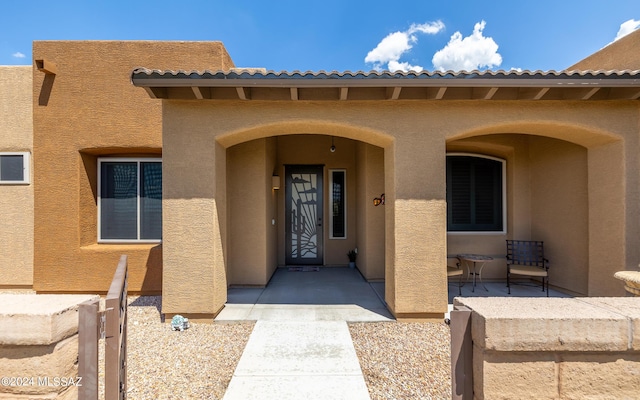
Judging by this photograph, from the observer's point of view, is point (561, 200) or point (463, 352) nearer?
point (463, 352)

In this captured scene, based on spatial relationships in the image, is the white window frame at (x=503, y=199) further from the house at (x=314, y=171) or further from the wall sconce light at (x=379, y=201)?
the wall sconce light at (x=379, y=201)

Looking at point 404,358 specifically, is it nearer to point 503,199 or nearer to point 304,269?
point 304,269

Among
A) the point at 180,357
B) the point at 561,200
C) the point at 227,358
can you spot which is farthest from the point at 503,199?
the point at 180,357

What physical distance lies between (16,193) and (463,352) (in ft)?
33.7

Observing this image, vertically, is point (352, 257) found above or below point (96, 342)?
below

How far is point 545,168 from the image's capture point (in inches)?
280

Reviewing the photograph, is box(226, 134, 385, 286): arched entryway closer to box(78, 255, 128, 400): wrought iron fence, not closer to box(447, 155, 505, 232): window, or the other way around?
box(447, 155, 505, 232): window

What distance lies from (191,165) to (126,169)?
320 centimetres

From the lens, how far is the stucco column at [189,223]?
5168 millimetres

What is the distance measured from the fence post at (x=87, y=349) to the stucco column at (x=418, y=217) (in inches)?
171

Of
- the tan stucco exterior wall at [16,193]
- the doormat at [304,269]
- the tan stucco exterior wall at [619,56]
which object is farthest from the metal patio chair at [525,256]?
the tan stucco exterior wall at [16,193]

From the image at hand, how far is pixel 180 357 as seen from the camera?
4117mm

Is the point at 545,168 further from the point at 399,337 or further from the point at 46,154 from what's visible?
the point at 46,154

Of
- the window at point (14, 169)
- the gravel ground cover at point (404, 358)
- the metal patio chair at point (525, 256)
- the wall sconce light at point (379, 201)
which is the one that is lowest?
the gravel ground cover at point (404, 358)
